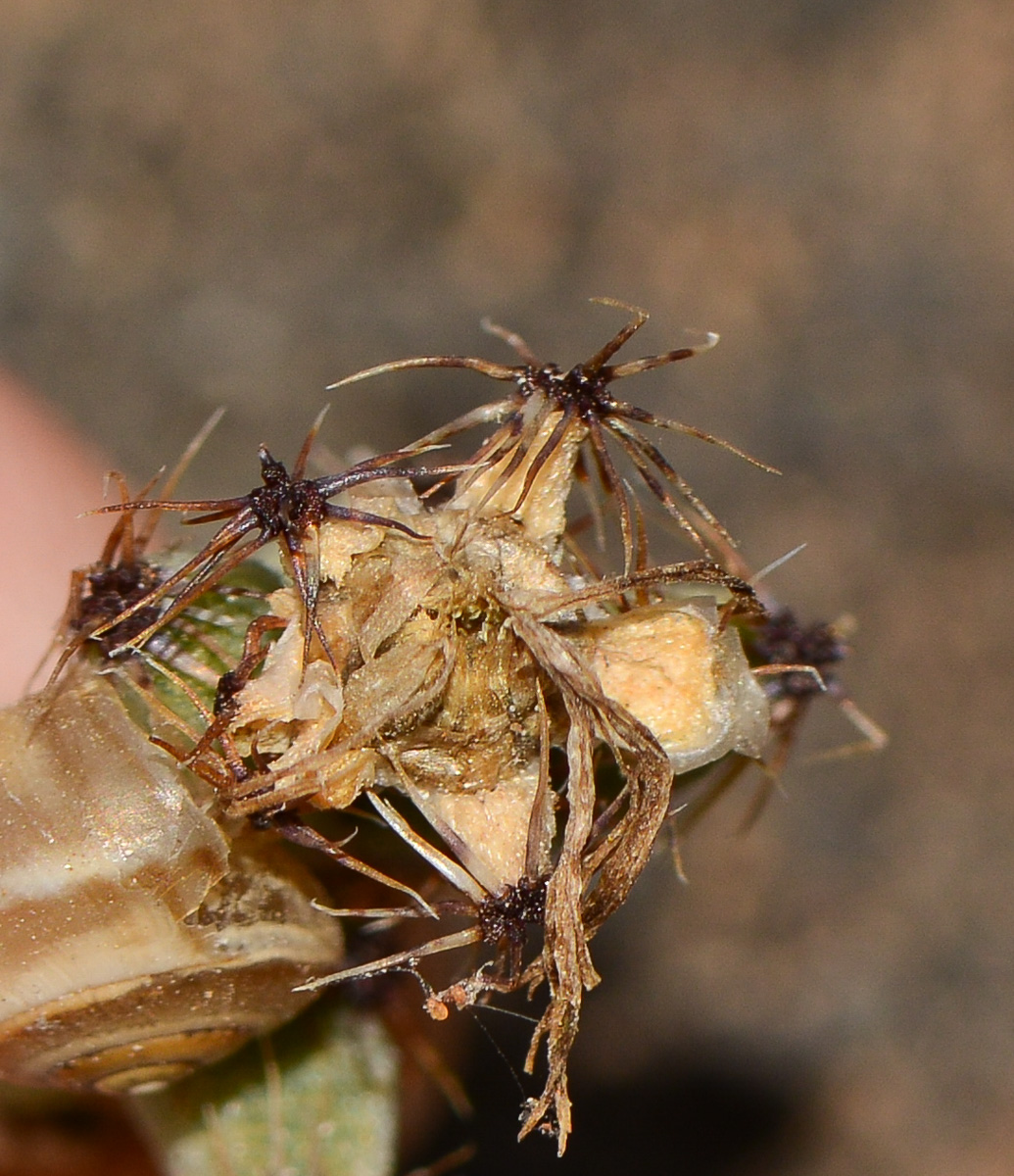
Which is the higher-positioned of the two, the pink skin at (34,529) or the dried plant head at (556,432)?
the pink skin at (34,529)

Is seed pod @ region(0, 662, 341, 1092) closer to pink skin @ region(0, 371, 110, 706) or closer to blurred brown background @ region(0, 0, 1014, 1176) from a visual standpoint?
pink skin @ region(0, 371, 110, 706)

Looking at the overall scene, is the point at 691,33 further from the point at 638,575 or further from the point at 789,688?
the point at 638,575

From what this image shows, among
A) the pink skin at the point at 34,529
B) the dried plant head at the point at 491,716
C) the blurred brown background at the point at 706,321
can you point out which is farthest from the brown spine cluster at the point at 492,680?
the blurred brown background at the point at 706,321

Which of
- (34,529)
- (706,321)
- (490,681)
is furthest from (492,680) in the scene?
(706,321)

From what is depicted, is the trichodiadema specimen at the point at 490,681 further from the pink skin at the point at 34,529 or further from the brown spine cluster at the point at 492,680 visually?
the pink skin at the point at 34,529


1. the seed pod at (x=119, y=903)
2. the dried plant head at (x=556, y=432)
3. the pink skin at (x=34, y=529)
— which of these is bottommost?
the seed pod at (x=119, y=903)

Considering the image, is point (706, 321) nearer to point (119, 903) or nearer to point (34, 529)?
point (34, 529)
